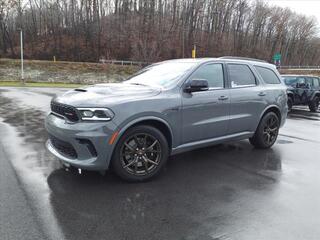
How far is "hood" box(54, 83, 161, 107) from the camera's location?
13.0ft

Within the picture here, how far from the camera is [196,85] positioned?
4.54m

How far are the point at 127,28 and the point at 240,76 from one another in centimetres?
5738

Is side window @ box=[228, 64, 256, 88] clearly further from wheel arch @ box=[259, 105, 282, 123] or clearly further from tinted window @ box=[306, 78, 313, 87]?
tinted window @ box=[306, 78, 313, 87]

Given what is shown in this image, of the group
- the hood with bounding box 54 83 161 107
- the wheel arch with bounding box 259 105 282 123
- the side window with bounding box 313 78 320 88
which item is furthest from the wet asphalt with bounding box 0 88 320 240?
the side window with bounding box 313 78 320 88

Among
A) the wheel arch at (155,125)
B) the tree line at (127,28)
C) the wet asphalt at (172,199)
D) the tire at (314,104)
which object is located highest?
the tree line at (127,28)

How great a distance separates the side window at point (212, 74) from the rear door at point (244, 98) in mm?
239

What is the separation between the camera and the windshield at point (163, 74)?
482cm

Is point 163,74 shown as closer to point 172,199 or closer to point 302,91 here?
point 172,199

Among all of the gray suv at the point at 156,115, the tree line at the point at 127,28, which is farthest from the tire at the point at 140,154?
the tree line at the point at 127,28

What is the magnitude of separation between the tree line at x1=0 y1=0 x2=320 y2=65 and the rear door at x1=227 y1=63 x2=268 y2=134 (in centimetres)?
4532

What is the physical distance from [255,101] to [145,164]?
2734mm

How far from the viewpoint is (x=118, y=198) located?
3764 millimetres

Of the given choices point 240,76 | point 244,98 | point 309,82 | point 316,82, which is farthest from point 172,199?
point 316,82

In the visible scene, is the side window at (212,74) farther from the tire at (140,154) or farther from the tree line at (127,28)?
the tree line at (127,28)
